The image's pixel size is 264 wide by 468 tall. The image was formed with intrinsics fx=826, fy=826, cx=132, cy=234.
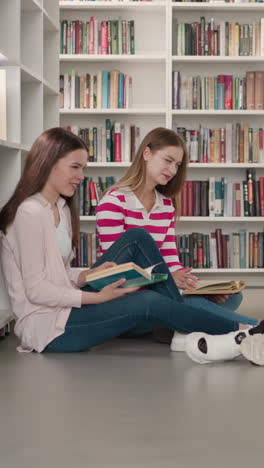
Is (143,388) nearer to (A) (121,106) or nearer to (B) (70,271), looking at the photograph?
(B) (70,271)

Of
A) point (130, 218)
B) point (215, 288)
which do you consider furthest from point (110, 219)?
point (215, 288)

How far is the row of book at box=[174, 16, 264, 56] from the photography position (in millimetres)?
5531

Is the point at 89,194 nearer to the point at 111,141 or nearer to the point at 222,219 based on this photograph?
the point at 111,141

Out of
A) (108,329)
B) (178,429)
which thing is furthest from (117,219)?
(178,429)

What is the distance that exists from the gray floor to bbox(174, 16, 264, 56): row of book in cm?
304

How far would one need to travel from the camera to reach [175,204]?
141 inches

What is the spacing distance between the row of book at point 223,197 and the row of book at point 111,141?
1.53ft

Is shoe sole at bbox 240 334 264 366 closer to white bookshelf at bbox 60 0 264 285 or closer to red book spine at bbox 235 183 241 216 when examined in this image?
white bookshelf at bbox 60 0 264 285

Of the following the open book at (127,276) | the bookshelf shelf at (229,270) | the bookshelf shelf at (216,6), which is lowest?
the bookshelf shelf at (229,270)

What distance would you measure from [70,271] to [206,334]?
0.64 metres

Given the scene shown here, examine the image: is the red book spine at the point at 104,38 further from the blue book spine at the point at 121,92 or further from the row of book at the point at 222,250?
the row of book at the point at 222,250

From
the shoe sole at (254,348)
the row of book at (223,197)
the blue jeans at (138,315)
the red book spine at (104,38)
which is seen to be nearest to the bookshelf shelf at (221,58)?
the red book spine at (104,38)

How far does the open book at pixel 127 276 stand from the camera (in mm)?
2699

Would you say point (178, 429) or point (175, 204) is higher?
point (175, 204)
